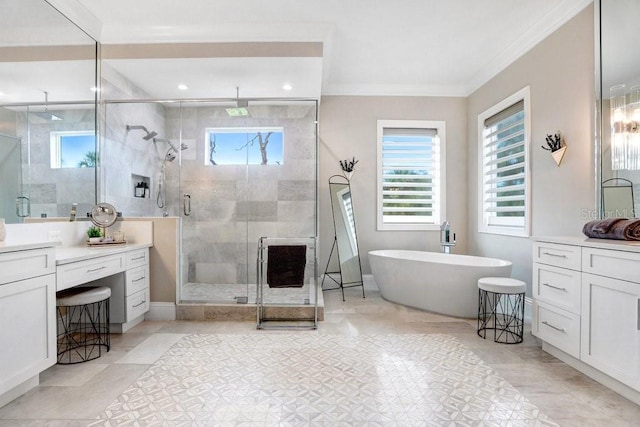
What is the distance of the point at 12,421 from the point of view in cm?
171

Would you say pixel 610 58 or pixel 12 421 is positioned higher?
pixel 610 58

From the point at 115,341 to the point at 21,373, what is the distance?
3.18 feet

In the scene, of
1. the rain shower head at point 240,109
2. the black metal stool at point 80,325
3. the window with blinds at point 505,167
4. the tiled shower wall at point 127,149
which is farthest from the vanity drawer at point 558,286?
the tiled shower wall at point 127,149

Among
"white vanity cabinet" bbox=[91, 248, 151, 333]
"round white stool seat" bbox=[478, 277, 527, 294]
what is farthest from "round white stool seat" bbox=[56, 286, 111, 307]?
"round white stool seat" bbox=[478, 277, 527, 294]

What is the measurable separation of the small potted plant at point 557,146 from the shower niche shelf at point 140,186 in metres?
4.30

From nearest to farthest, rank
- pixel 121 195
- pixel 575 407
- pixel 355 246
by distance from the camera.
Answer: pixel 575 407, pixel 121 195, pixel 355 246

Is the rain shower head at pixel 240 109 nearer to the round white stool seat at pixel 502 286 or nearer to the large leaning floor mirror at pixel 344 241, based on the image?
the large leaning floor mirror at pixel 344 241

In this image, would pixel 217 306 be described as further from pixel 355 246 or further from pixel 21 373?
pixel 355 246

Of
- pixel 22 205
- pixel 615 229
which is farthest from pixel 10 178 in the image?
pixel 615 229

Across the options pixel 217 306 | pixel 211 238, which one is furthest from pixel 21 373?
pixel 211 238

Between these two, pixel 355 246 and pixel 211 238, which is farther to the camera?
pixel 355 246

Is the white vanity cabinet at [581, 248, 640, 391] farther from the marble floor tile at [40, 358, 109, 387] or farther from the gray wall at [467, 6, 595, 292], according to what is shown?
the marble floor tile at [40, 358, 109, 387]

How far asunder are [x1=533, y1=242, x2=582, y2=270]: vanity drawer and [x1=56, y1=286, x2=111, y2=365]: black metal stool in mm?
3387

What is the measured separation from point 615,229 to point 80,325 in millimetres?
4210
